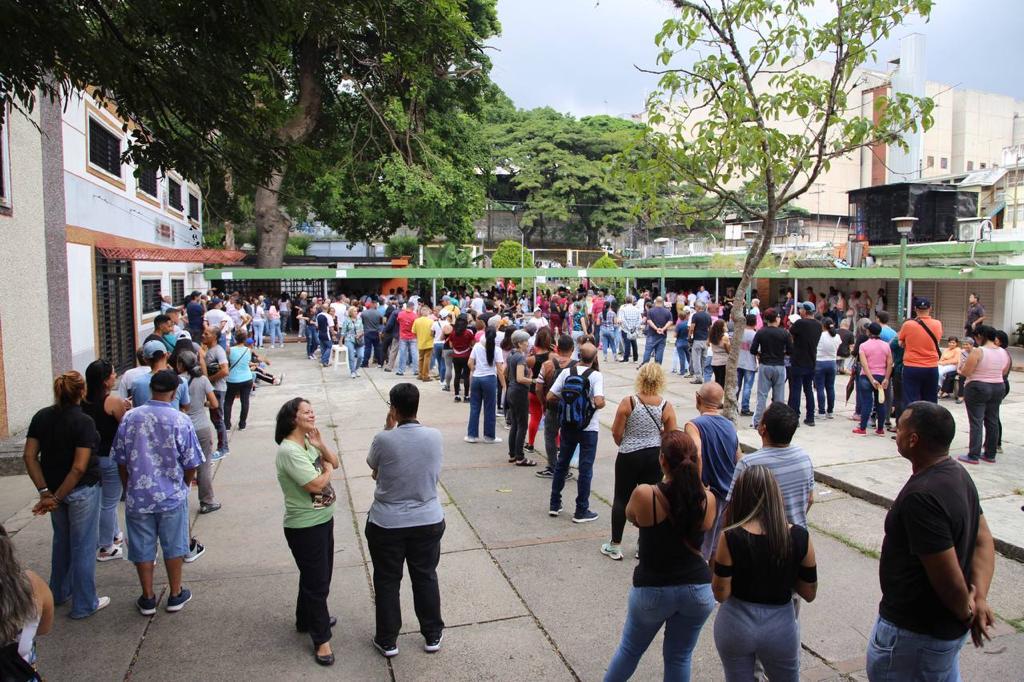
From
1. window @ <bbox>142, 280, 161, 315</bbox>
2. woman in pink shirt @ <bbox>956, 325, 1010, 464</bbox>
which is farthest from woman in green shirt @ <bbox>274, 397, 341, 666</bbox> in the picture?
window @ <bbox>142, 280, 161, 315</bbox>

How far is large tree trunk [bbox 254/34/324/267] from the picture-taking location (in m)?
22.9

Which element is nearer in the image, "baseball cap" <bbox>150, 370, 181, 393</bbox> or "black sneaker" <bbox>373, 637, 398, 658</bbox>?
"black sneaker" <bbox>373, 637, 398, 658</bbox>

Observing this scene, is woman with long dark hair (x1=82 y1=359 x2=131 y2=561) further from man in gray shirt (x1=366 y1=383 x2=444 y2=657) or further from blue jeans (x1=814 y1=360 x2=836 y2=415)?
blue jeans (x1=814 y1=360 x2=836 y2=415)

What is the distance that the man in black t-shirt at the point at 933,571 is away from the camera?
2.79 meters

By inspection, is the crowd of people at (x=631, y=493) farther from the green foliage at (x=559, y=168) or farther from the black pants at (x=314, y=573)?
the green foliage at (x=559, y=168)

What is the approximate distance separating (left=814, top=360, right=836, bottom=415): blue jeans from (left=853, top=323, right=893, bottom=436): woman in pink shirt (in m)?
0.79

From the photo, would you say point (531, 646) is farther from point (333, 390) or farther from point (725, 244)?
point (725, 244)

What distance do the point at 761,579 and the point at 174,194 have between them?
23.8 meters

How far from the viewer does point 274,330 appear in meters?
22.5

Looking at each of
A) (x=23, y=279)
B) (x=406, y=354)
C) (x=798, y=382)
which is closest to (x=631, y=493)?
(x=798, y=382)

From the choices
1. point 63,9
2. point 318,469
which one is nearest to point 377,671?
point 318,469

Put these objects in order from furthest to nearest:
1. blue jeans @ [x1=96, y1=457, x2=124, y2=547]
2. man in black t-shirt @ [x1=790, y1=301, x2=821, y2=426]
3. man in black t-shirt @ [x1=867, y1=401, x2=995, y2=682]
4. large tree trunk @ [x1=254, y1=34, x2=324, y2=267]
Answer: large tree trunk @ [x1=254, y1=34, x2=324, y2=267], man in black t-shirt @ [x1=790, y1=301, x2=821, y2=426], blue jeans @ [x1=96, y1=457, x2=124, y2=547], man in black t-shirt @ [x1=867, y1=401, x2=995, y2=682]

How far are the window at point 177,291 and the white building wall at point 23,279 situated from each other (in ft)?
38.8

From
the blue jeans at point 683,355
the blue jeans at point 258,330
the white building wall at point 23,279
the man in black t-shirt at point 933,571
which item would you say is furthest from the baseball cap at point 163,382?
the blue jeans at point 258,330
